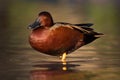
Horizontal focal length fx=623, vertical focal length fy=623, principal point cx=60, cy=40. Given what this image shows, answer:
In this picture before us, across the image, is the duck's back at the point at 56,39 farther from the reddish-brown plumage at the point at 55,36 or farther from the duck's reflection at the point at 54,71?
the duck's reflection at the point at 54,71

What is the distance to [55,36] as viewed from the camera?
41.5ft

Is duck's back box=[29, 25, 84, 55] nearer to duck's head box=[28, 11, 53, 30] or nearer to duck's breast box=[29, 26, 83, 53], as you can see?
duck's breast box=[29, 26, 83, 53]

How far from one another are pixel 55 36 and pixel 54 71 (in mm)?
997

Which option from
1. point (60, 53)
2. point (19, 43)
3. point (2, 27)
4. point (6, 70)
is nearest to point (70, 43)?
point (60, 53)

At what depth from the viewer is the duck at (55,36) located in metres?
12.5

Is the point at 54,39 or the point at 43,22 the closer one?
the point at 54,39

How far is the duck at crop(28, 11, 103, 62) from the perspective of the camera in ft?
41.0

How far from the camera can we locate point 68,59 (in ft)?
44.5

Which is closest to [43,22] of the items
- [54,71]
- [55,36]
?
[55,36]

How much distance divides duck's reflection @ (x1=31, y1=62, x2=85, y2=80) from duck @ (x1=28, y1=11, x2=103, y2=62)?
0.29 metres

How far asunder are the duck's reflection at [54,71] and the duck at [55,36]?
0.29 meters

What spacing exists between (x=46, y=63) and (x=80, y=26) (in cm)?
108

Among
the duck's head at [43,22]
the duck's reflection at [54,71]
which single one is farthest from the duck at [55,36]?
the duck's reflection at [54,71]

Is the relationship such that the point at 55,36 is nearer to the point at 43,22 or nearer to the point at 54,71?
the point at 43,22
